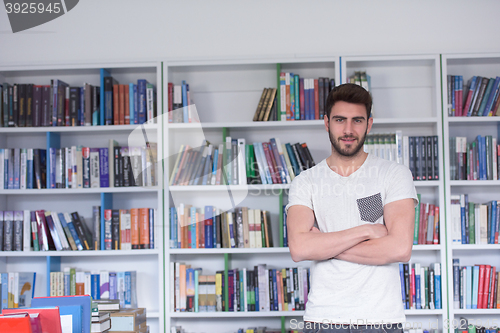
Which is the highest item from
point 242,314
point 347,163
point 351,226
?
point 347,163

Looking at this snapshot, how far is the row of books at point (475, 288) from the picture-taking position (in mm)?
2867

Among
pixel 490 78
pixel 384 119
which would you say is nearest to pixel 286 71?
pixel 384 119

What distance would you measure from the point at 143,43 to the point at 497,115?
2518 mm

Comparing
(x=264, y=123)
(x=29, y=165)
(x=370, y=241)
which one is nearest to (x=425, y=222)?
(x=264, y=123)

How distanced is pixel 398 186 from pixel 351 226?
234 millimetres

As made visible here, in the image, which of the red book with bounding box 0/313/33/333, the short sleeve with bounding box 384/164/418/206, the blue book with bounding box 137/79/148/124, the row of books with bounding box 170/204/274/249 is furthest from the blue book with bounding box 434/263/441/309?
the red book with bounding box 0/313/33/333

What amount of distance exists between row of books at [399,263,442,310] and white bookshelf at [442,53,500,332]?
77 millimetres

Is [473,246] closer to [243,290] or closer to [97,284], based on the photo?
[243,290]

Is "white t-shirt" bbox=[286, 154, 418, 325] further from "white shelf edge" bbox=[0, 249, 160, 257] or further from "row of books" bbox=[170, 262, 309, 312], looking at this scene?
"white shelf edge" bbox=[0, 249, 160, 257]

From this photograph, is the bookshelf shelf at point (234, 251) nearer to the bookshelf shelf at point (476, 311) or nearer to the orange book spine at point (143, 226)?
the orange book spine at point (143, 226)

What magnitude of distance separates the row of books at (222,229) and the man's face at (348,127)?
50.1 inches

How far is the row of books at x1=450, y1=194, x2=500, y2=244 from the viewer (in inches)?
114

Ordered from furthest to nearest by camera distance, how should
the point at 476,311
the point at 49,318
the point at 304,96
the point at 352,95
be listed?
the point at 304,96
the point at 476,311
the point at 352,95
the point at 49,318

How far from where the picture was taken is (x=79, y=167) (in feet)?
9.97
